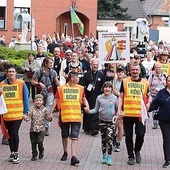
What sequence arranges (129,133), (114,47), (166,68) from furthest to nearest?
1. (166,68)
2. (114,47)
3. (129,133)

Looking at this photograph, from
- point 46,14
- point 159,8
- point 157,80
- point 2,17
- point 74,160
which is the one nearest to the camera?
point 74,160

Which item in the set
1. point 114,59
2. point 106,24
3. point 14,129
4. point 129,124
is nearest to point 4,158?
point 14,129

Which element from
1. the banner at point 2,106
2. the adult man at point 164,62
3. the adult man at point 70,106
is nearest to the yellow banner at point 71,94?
the adult man at point 70,106

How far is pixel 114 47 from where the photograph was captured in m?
13.1

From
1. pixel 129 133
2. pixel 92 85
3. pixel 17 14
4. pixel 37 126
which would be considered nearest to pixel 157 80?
pixel 92 85

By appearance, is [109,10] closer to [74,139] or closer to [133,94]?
[133,94]

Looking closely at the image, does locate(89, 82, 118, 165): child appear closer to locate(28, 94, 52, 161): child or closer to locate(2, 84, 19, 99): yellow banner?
locate(28, 94, 52, 161): child

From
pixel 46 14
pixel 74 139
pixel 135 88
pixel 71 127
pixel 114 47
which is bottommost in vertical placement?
pixel 74 139

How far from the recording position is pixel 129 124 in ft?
37.3

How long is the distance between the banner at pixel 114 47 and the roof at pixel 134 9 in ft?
189

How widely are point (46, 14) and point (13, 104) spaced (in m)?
42.3

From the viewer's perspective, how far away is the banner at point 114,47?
515 inches

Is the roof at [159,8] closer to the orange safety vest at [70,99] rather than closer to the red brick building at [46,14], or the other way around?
the red brick building at [46,14]

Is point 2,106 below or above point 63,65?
below
